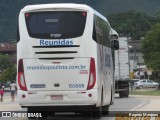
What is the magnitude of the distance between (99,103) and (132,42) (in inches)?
5476

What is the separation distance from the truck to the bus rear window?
94.8 ft

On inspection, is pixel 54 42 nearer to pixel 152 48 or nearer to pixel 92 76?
pixel 92 76

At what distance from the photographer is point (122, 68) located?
5172 cm

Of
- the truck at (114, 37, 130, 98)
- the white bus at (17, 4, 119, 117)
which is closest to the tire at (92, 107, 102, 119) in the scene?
the white bus at (17, 4, 119, 117)

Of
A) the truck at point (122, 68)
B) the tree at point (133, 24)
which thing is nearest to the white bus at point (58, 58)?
the truck at point (122, 68)

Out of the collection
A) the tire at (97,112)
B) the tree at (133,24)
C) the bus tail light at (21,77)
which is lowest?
the tire at (97,112)

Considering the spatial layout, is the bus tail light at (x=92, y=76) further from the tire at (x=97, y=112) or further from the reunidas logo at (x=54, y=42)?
the tire at (x=97, y=112)

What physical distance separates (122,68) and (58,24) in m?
31.8

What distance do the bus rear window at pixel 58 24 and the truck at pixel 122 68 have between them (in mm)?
28882

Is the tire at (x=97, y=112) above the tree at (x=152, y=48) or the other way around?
the other way around

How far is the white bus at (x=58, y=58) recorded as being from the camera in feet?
65.9

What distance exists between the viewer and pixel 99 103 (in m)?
20.8

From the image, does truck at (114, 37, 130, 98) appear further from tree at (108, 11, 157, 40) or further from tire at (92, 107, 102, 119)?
tree at (108, 11, 157, 40)

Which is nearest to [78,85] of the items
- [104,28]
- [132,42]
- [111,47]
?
[104,28]
